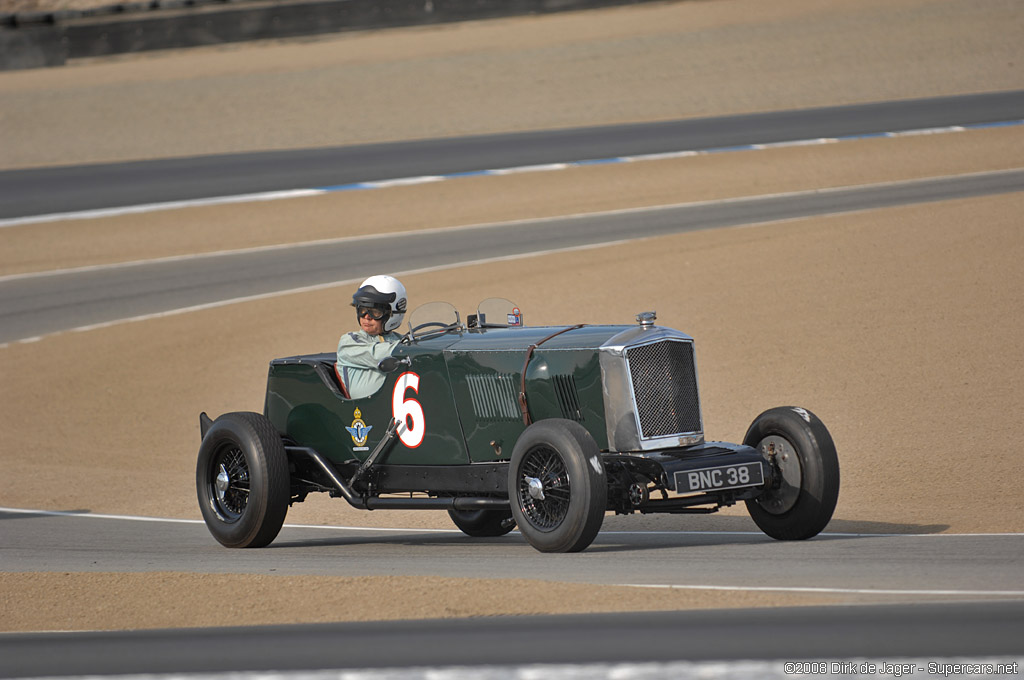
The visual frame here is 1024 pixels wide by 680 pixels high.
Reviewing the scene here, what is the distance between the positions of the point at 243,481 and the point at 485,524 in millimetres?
1805

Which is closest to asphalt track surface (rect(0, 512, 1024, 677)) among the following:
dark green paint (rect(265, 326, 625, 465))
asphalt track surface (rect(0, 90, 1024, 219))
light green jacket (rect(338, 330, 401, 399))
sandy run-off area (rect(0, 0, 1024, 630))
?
sandy run-off area (rect(0, 0, 1024, 630))

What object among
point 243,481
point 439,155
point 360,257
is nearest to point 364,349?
point 243,481

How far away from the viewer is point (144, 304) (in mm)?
19047

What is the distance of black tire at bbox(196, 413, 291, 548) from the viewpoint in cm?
898

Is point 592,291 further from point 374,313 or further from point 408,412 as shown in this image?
point 408,412

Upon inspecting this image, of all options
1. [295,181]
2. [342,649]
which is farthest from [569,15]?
[342,649]

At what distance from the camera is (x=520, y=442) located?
25.7 feet

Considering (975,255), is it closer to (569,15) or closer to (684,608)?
(684,608)

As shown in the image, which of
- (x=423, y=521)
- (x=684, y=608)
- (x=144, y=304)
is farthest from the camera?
(x=144, y=304)

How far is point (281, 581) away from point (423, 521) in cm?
406

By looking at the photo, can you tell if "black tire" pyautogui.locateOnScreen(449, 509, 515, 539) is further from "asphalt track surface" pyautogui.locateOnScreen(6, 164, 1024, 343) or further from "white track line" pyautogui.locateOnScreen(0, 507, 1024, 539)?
"asphalt track surface" pyautogui.locateOnScreen(6, 164, 1024, 343)

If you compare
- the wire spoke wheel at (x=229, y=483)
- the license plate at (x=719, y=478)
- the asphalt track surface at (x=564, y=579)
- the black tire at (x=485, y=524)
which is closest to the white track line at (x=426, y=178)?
the asphalt track surface at (x=564, y=579)

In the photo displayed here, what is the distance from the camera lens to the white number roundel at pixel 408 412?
8867 mm

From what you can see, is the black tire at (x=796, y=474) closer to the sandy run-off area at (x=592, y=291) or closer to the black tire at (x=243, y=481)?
the sandy run-off area at (x=592, y=291)
